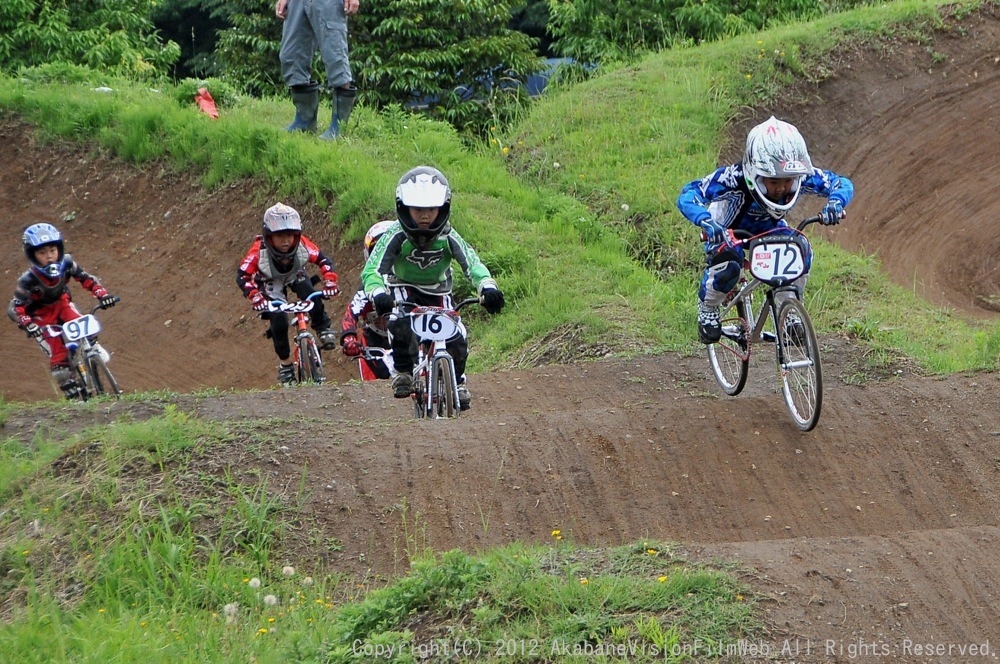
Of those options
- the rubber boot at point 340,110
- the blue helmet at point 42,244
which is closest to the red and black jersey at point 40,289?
the blue helmet at point 42,244

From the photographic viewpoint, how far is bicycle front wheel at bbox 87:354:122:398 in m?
11.0

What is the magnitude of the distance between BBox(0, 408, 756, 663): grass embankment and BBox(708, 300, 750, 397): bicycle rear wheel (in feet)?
9.12

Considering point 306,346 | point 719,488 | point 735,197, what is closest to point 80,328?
point 306,346

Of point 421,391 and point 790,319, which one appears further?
point 421,391

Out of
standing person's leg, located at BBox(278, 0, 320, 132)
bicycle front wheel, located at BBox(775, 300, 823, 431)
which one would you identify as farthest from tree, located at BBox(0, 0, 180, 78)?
bicycle front wheel, located at BBox(775, 300, 823, 431)

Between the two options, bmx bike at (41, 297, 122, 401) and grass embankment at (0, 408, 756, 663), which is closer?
grass embankment at (0, 408, 756, 663)

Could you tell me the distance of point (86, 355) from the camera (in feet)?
36.1

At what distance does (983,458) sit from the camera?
24.4ft

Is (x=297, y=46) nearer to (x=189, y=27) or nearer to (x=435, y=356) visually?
(x=435, y=356)

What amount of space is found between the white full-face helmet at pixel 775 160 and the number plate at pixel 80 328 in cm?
648

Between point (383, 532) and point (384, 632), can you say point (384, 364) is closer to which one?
point (383, 532)

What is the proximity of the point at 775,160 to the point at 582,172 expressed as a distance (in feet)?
27.2

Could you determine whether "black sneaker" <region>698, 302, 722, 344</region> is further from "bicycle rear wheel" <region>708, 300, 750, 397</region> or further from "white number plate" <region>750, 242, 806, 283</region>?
"white number plate" <region>750, 242, 806, 283</region>

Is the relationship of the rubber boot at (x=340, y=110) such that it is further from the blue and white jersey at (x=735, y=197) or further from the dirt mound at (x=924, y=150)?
the blue and white jersey at (x=735, y=197)
